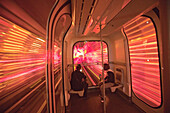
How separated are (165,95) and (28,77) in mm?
1456

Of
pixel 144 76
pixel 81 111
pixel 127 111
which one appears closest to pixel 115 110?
pixel 127 111

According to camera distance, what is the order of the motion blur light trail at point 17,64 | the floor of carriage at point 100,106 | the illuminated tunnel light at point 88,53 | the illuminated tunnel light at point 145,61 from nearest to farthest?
the motion blur light trail at point 17,64
the illuminated tunnel light at point 145,61
the floor of carriage at point 100,106
the illuminated tunnel light at point 88,53

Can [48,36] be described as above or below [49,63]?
above

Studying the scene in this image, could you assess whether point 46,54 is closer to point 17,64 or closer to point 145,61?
point 17,64

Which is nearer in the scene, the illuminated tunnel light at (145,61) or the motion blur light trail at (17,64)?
the motion blur light trail at (17,64)

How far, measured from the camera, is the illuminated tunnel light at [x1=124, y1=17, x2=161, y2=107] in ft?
5.74

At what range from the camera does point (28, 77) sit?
0.76 meters

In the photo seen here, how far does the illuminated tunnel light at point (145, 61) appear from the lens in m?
1.75

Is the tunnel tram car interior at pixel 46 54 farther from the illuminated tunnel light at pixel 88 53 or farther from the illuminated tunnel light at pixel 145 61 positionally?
the illuminated tunnel light at pixel 88 53

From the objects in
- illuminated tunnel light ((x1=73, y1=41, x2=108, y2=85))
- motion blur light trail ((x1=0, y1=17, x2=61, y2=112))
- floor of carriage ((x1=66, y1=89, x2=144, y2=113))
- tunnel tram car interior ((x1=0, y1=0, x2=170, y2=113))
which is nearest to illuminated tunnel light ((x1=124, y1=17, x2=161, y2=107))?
tunnel tram car interior ((x1=0, y1=0, x2=170, y2=113))

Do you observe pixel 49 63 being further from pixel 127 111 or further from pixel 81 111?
pixel 127 111

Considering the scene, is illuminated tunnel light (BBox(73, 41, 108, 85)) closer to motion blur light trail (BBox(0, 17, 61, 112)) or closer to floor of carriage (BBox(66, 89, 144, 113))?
floor of carriage (BBox(66, 89, 144, 113))

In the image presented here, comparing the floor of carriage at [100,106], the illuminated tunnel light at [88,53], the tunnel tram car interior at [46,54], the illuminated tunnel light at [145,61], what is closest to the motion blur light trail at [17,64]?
the tunnel tram car interior at [46,54]

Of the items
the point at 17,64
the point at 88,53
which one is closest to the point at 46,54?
the point at 17,64
